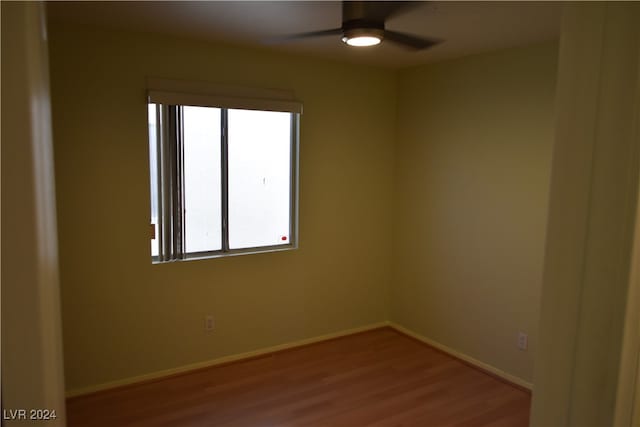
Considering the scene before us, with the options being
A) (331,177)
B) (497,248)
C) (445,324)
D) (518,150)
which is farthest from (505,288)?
(331,177)

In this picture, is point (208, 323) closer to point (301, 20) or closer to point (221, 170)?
point (221, 170)

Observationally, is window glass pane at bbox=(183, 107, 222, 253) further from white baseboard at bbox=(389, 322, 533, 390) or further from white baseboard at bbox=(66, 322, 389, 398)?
white baseboard at bbox=(389, 322, 533, 390)

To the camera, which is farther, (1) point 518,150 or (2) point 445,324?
(2) point 445,324

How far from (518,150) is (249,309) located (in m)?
2.35

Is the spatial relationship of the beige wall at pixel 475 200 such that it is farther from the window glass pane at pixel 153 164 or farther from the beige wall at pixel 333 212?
the window glass pane at pixel 153 164

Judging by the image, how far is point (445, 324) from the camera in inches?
153

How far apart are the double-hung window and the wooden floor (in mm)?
919

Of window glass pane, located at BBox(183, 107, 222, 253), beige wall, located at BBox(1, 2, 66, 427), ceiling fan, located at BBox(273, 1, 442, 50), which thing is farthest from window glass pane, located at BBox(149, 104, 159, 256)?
beige wall, located at BBox(1, 2, 66, 427)

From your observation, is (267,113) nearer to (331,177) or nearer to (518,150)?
(331,177)

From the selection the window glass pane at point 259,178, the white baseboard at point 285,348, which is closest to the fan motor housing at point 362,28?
the window glass pane at point 259,178

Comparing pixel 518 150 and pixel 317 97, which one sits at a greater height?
pixel 317 97

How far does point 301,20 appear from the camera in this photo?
261 cm

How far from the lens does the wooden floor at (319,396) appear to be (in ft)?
9.21

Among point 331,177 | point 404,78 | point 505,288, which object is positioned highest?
point 404,78
